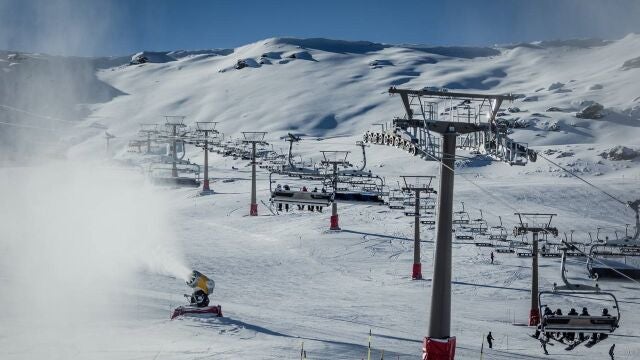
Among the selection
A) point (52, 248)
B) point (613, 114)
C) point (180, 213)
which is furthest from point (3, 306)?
point (613, 114)

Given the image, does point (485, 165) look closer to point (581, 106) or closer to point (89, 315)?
point (581, 106)

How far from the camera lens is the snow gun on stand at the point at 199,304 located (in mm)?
30953

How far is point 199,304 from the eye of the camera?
104 ft

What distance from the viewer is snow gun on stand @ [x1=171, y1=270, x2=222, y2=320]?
30953 mm

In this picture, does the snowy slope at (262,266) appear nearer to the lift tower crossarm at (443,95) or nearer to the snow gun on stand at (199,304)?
the snow gun on stand at (199,304)

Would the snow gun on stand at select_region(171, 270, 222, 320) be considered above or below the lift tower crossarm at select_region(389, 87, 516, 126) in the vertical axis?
below

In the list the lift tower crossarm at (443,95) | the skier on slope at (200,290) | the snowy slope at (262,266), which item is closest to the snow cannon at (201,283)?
the skier on slope at (200,290)

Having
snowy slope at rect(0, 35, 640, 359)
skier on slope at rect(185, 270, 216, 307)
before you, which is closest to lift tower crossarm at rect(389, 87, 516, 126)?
snowy slope at rect(0, 35, 640, 359)

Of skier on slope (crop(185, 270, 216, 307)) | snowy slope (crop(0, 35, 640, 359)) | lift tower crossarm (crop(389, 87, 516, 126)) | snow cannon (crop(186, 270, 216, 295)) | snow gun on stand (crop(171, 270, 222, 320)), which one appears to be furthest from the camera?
snow cannon (crop(186, 270, 216, 295))

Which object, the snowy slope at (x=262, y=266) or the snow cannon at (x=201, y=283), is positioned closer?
the snowy slope at (x=262, y=266)

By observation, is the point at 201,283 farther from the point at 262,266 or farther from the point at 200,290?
the point at 262,266

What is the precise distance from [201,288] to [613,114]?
108m

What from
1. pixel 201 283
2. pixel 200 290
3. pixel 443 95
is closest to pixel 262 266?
pixel 201 283

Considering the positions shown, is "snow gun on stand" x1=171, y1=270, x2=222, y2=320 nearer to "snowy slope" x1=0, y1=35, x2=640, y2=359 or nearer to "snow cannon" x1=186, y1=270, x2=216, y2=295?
"snow cannon" x1=186, y1=270, x2=216, y2=295
